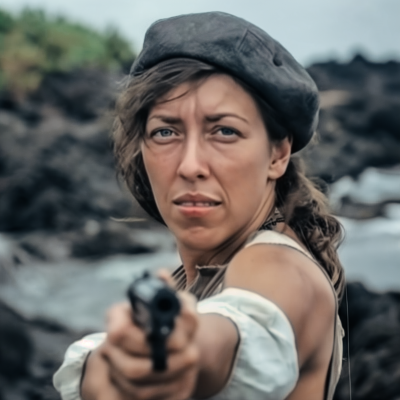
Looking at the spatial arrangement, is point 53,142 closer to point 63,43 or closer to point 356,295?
point 63,43

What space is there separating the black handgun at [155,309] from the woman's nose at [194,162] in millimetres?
653

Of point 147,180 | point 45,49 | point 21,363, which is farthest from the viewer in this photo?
point 45,49

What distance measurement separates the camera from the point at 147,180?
87.4 inches

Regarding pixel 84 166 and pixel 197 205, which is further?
pixel 84 166

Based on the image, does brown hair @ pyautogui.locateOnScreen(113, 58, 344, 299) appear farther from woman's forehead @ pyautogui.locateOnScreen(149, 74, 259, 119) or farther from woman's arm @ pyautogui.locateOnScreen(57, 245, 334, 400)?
woman's arm @ pyautogui.locateOnScreen(57, 245, 334, 400)

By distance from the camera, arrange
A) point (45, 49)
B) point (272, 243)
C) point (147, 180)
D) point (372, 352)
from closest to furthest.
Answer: point (272, 243)
point (147, 180)
point (372, 352)
point (45, 49)

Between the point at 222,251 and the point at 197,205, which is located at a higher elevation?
the point at 197,205

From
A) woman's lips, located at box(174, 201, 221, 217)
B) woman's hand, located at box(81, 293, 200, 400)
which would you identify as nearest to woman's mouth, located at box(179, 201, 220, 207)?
woman's lips, located at box(174, 201, 221, 217)

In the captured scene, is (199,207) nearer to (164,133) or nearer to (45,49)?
(164,133)

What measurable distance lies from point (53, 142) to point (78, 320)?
22.9 ft

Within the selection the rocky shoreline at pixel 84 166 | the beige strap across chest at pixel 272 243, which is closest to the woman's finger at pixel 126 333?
the beige strap across chest at pixel 272 243

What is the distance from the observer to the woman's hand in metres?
1.17

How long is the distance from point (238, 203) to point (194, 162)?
5.5 inches

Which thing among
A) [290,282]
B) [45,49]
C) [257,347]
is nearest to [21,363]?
[290,282]
